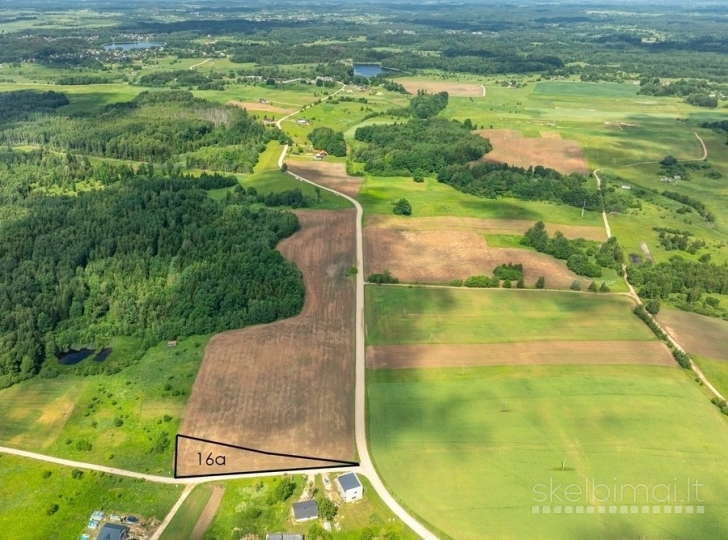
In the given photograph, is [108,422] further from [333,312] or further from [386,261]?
[386,261]

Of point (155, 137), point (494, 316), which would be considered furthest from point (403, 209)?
point (155, 137)

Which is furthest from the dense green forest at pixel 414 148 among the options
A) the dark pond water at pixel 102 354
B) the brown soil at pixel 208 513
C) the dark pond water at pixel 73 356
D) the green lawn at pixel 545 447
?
the brown soil at pixel 208 513

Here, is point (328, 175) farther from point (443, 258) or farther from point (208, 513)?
point (208, 513)

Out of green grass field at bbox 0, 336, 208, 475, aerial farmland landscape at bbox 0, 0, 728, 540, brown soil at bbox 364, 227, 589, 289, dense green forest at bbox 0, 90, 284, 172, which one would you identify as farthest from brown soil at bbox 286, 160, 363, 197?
green grass field at bbox 0, 336, 208, 475

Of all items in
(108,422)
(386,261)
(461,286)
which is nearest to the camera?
(108,422)

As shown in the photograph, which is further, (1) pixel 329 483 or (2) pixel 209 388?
(2) pixel 209 388

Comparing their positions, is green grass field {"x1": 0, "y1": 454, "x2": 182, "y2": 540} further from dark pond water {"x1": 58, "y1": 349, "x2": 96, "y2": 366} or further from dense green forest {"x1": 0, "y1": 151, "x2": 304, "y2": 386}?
dark pond water {"x1": 58, "y1": 349, "x2": 96, "y2": 366}

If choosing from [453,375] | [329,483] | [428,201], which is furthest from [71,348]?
[428,201]
